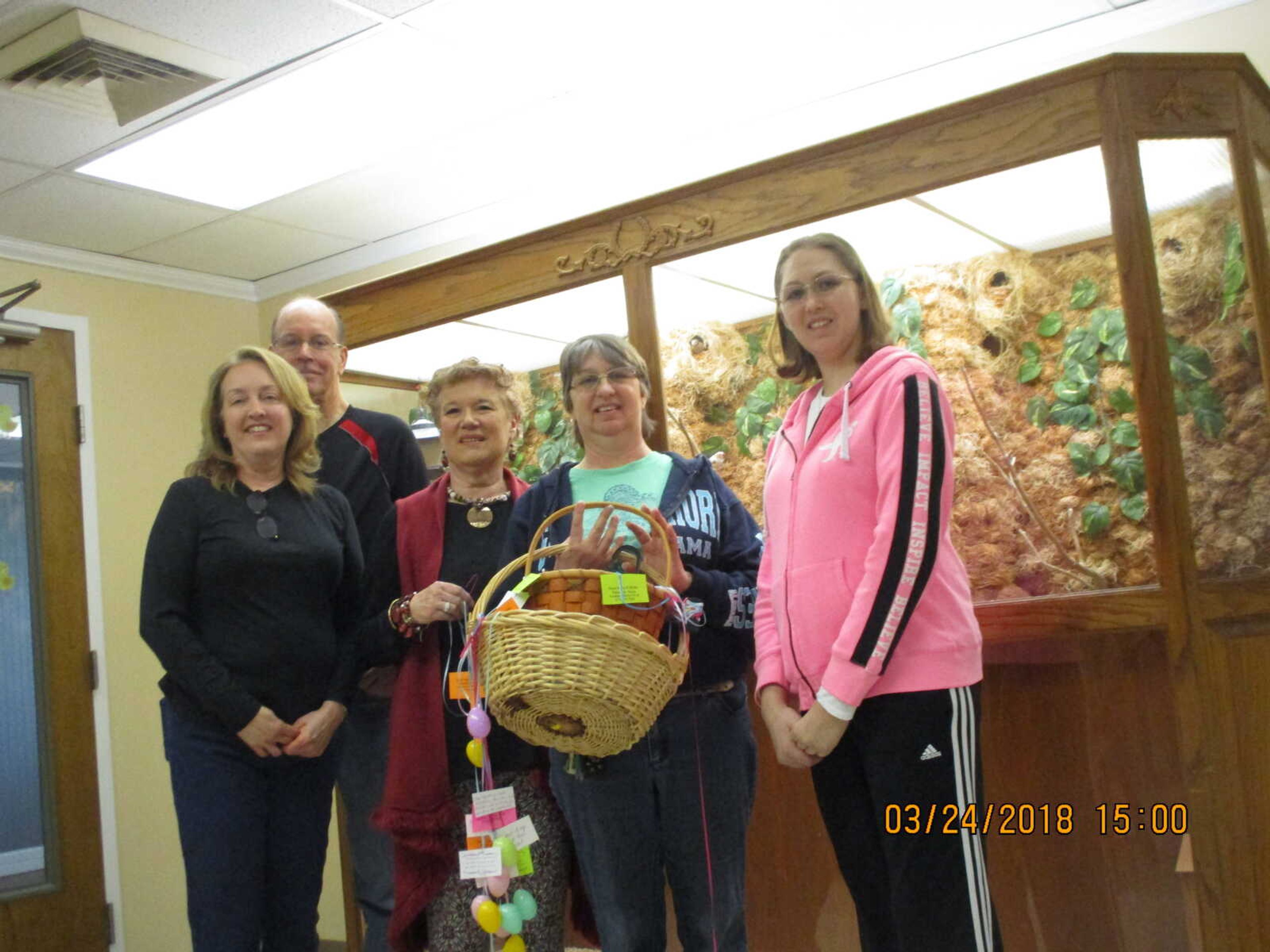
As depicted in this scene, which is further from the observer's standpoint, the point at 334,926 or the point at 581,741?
the point at 334,926

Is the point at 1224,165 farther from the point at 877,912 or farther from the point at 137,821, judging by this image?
the point at 137,821

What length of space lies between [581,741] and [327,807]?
76 cm

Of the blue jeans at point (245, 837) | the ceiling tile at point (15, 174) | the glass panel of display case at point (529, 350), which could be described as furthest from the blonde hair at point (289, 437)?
the ceiling tile at point (15, 174)

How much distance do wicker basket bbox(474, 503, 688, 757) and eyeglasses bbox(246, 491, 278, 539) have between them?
62 centimetres

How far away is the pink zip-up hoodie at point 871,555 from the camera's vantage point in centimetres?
170

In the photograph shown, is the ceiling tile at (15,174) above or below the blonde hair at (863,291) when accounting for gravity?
above

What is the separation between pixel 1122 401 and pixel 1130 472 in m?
0.14

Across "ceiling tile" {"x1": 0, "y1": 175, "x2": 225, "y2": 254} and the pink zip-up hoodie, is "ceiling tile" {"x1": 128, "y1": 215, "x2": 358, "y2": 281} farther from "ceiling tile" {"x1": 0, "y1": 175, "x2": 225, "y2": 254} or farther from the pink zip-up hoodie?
the pink zip-up hoodie

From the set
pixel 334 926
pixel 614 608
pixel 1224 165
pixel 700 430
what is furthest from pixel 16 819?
pixel 1224 165

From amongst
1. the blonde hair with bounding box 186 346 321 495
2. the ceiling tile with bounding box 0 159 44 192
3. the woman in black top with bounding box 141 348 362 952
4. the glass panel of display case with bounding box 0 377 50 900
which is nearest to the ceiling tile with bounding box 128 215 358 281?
the ceiling tile with bounding box 0 159 44 192

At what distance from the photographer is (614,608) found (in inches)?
72.3

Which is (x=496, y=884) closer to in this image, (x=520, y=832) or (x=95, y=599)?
(x=520, y=832)

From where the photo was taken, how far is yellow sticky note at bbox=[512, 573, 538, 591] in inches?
72.9

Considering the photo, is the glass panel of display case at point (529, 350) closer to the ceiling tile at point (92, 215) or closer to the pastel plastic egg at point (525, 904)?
the pastel plastic egg at point (525, 904)
